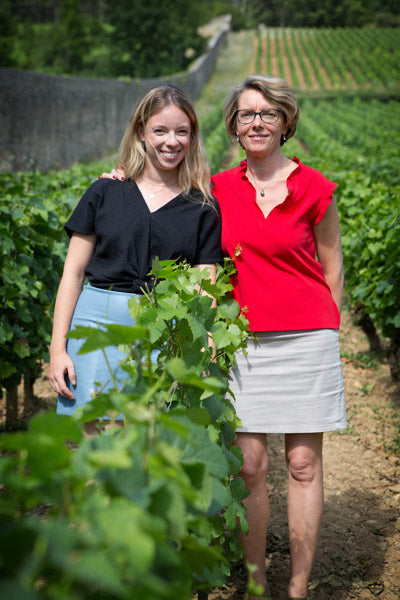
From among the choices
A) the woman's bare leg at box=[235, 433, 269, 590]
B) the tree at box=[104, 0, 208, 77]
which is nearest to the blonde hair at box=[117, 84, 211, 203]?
the woman's bare leg at box=[235, 433, 269, 590]

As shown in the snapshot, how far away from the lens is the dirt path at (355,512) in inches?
105

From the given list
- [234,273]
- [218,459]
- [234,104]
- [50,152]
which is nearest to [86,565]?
[218,459]

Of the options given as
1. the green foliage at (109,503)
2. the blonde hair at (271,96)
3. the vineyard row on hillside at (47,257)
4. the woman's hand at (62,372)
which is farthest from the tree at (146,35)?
the green foliage at (109,503)

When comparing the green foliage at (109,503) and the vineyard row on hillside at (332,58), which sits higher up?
the vineyard row on hillside at (332,58)

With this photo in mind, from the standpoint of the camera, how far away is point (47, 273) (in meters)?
4.30

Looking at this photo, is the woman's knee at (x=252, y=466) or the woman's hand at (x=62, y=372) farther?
the woman's knee at (x=252, y=466)

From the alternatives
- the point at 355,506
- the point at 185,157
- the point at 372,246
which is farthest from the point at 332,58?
the point at 185,157

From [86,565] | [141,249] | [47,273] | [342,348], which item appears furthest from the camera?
[342,348]

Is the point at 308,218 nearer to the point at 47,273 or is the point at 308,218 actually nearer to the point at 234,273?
the point at 234,273

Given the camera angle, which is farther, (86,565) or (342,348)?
(342,348)

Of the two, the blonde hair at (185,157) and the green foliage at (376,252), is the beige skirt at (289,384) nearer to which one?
the blonde hair at (185,157)

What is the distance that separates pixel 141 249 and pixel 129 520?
1505 mm

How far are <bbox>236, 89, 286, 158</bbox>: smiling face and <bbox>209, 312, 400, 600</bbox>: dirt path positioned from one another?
1796 mm

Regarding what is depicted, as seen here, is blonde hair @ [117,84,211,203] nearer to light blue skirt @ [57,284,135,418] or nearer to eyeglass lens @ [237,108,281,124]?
eyeglass lens @ [237,108,281,124]
